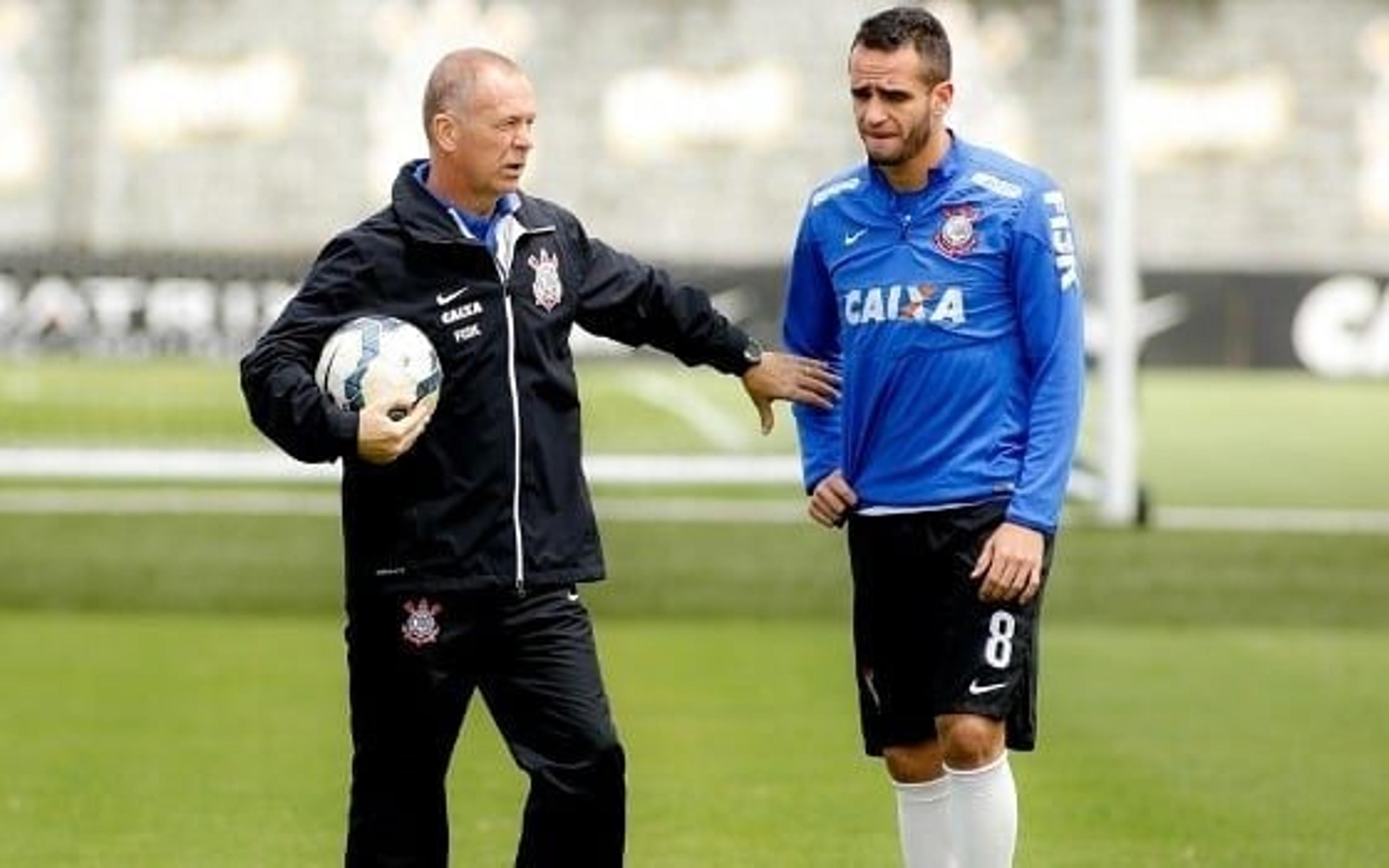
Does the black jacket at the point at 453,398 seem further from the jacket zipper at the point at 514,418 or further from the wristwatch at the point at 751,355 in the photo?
the wristwatch at the point at 751,355

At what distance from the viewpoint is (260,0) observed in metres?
20.8

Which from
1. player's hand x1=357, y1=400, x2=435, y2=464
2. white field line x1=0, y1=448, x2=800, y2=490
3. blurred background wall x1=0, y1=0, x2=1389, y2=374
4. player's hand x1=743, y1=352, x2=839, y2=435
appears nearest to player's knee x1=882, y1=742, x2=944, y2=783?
player's hand x1=743, y1=352, x2=839, y2=435

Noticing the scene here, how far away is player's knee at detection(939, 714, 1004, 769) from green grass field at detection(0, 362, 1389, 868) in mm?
1825

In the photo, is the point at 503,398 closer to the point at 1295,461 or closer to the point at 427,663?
the point at 427,663

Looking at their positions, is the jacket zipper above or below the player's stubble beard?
below

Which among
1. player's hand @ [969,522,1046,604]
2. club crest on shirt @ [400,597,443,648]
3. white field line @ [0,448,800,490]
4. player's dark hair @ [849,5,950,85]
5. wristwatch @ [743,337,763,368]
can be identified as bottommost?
white field line @ [0,448,800,490]

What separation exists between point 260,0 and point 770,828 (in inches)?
454

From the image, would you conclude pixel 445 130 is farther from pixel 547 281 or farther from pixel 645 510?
pixel 645 510

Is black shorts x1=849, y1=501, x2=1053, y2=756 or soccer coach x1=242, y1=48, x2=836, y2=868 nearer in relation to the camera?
soccer coach x1=242, y1=48, x2=836, y2=868

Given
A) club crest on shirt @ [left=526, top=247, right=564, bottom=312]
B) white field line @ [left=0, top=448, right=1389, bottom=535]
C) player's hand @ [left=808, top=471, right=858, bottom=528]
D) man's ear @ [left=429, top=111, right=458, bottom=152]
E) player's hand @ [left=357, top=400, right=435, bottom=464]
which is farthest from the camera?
white field line @ [left=0, top=448, right=1389, bottom=535]

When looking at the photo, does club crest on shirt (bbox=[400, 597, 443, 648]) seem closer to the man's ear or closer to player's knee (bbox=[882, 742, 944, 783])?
the man's ear

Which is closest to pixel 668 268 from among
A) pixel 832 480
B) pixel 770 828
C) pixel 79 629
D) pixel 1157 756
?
pixel 79 629

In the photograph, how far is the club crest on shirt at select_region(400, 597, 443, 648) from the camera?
7629 mm

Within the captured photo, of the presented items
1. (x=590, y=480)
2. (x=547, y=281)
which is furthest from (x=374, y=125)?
(x=547, y=281)
